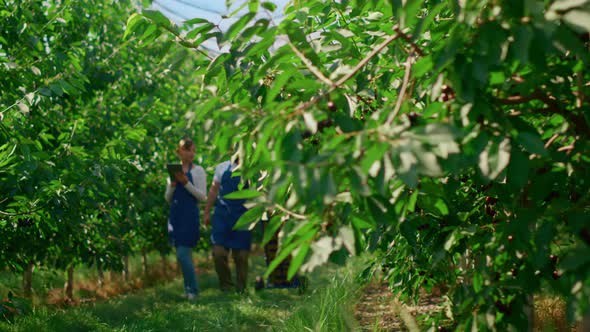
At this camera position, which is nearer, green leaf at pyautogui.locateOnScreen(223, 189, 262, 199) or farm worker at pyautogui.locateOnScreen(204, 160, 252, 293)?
green leaf at pyautogui.locateOnScreen(223, 189, 262, 199)

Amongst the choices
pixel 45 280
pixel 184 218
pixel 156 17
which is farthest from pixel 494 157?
pixel 45 280

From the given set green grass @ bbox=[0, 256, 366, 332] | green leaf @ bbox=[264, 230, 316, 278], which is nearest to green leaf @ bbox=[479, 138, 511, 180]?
green leaf @ bbox=[264, 230, 316, 278]

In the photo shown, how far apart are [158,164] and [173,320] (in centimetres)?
343

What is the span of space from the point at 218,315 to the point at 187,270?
1565 mm

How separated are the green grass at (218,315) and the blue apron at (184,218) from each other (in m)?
0.63

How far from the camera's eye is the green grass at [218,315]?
12.6 ft

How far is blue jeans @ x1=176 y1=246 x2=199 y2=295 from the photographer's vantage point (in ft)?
19.1

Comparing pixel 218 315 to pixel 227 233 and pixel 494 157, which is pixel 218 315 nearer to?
pixel 227 233

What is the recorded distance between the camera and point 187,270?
19.1ft

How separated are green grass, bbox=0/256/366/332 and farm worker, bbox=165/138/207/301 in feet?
1.25

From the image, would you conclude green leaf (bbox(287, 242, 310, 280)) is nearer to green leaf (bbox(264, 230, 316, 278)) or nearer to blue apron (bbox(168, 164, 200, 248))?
green leaf (bbox(264, 230, 316, 278))

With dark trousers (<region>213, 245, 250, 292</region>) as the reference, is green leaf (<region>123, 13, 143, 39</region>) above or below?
above

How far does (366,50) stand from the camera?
221cm

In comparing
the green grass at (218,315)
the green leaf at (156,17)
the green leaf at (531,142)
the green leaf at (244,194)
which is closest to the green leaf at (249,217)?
the green leaf at (244,194)
